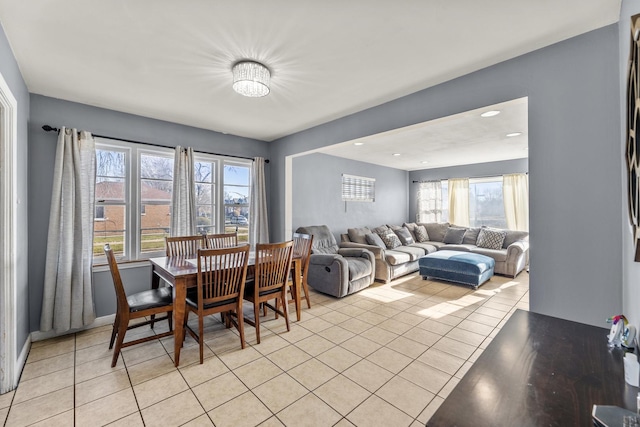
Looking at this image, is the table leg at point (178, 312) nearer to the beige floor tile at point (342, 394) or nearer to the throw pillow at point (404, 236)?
the beige floor tile at point (342, 394)

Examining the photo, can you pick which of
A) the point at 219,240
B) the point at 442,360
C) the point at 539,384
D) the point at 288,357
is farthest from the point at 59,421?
the point at 442,360

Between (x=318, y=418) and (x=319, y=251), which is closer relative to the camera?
(x=318, y=418)

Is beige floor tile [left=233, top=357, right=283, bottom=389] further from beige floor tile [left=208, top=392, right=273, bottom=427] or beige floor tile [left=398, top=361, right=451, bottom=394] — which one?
beige floor tile [left=398, top=361, right=451, bottom=394]

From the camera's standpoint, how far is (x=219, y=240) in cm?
369

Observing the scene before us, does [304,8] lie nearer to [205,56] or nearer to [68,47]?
[205,56]

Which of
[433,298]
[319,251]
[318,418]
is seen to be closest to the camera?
[318,418]

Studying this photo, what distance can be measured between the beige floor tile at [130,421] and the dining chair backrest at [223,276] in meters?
0.81

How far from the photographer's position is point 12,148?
2090 mm

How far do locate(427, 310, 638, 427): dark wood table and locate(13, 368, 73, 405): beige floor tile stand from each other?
106 inches

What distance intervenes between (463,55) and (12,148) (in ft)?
11.3

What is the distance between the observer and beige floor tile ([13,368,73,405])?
1975 millimetres

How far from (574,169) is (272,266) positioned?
2.53 metres

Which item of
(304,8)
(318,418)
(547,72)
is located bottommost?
(318,418)

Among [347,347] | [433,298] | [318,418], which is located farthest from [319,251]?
[318,418]
